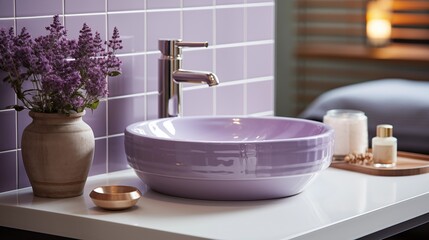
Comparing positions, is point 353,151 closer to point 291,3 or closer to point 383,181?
point 383,181

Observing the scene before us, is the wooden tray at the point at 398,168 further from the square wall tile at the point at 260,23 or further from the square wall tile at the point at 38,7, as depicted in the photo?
the square wall tile at the point at 38,7

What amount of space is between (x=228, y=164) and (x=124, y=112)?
0.43 m

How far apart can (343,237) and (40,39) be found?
642 mm

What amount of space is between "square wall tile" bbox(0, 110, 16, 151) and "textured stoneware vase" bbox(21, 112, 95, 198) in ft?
0.24

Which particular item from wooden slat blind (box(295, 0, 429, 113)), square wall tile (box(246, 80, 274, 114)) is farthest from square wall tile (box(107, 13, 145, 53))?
wooden slat blind (box(295, 0, 429, 113))

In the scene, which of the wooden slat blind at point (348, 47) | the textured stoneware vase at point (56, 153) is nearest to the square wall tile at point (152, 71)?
the textured stoneware vase at point (56, 153)

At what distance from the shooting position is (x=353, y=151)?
6.81 feet

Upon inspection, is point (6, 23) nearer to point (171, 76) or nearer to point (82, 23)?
point (82, 23)

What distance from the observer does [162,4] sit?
79.7 inches

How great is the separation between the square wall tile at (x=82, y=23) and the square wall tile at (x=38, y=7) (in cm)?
3

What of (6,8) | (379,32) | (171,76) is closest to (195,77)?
(171,76)

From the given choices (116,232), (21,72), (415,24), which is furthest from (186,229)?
(415,24)

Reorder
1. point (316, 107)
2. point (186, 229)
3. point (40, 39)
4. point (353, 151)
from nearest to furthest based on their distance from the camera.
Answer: point (186, 229) < point (40, 39) < point (353, 151) < point (316, 107)

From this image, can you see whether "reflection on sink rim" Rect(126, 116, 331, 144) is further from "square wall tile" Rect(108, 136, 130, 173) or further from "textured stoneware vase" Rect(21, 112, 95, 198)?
"textured stoneware vase" Rect(21, 112, 95, 198)
